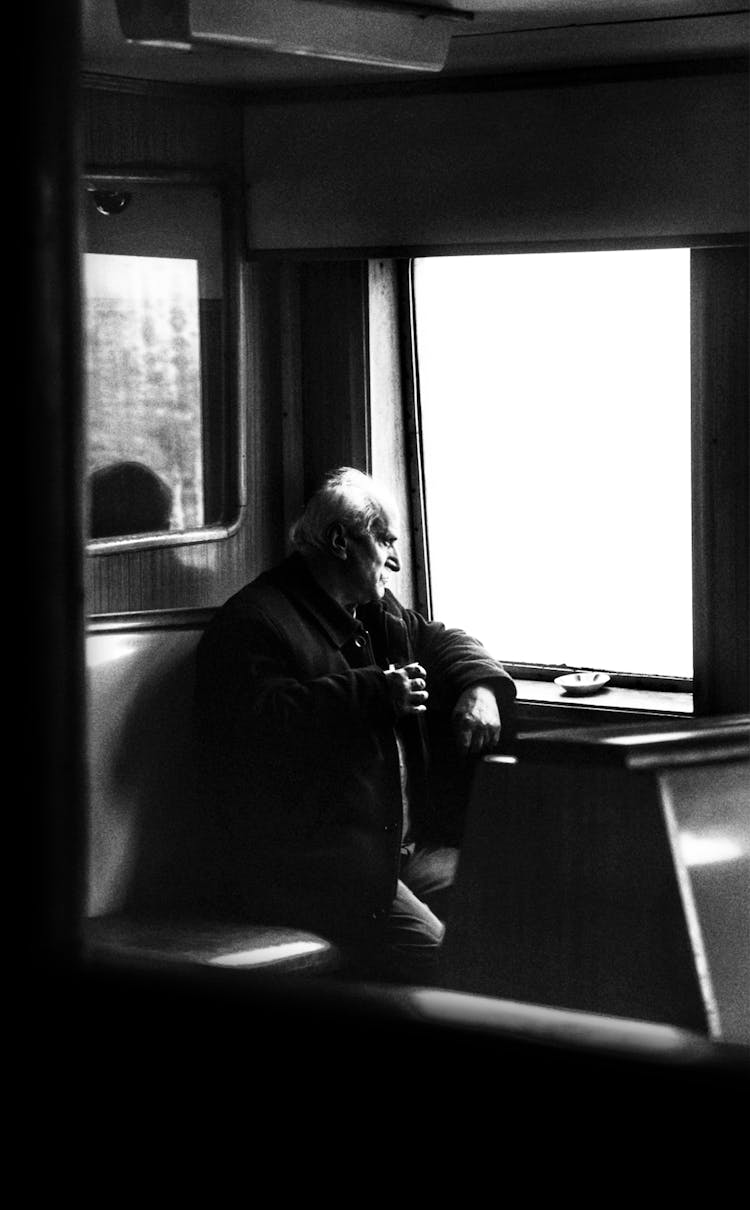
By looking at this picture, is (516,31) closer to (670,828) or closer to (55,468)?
(670,828)

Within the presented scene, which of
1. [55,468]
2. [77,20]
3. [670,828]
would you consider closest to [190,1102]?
[55,468]

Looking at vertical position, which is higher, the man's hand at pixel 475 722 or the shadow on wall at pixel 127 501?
the shadow on wall at pixel 127 501

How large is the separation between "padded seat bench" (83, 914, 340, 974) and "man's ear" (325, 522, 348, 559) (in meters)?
0.90

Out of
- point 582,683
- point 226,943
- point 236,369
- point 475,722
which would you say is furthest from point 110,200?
point 226,943

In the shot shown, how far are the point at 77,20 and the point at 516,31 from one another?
281 centimetres

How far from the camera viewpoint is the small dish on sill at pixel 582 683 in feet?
13.1

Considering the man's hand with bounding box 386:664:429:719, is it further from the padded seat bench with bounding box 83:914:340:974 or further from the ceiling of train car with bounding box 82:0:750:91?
the ceiling of train car with bounding box 82:0:750:91

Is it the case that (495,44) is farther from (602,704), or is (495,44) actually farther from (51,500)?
(51,500)

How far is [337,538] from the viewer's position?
367cm

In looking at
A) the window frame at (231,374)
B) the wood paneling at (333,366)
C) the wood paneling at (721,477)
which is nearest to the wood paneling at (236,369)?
the window frame at (231,374)

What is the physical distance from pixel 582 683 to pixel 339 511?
32.2 inches

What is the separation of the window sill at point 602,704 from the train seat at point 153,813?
Answer: 92cm

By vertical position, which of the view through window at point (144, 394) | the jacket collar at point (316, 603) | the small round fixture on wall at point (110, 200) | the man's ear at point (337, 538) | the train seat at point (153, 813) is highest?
the small round fixture on wall at point (110, 200)

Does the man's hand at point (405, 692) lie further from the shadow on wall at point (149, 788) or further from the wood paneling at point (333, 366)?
the wood paneling at point (333, 366)
